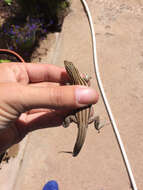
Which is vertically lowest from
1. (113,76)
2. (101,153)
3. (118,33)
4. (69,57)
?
(101,153)

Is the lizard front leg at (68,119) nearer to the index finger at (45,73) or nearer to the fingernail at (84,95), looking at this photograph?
the index finger at (45,73)

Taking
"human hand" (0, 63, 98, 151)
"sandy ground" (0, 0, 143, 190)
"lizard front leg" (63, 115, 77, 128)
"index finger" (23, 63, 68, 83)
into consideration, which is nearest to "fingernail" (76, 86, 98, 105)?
"human hand" (0, 63, 98, 151)

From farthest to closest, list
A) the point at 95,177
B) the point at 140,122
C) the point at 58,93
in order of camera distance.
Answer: the point at 140,122 → the point at 95,177 → the point at 58,93

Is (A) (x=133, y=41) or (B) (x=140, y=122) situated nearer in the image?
(B) (x=140, y=122)

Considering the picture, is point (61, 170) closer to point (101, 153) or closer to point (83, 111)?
point (101, 153)

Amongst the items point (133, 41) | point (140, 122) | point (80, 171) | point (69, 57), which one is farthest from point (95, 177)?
point (133, 41)

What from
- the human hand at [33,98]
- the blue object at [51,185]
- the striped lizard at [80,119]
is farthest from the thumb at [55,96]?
the blue object at [51,185]

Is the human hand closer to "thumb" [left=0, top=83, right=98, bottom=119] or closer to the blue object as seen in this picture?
"thumb" [left=0, top=83, right=98, bottom=119]

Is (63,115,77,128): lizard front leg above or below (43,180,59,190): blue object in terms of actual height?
above
